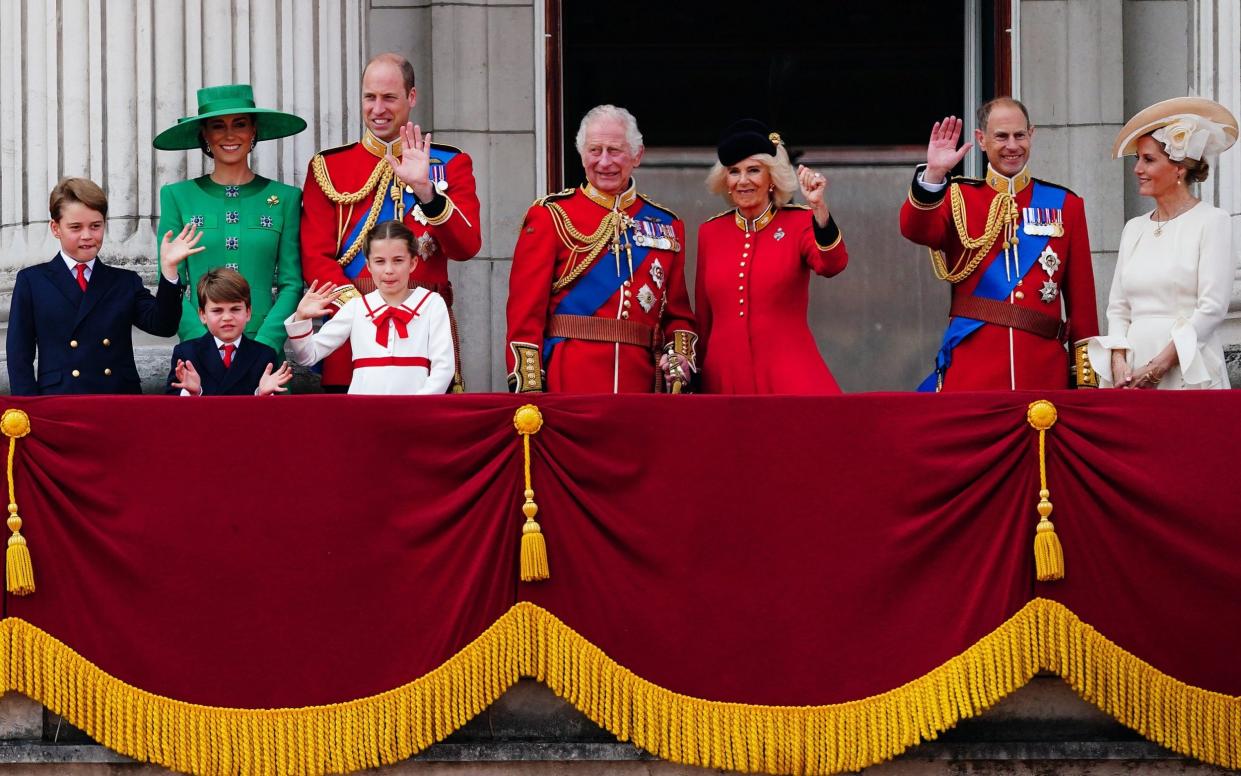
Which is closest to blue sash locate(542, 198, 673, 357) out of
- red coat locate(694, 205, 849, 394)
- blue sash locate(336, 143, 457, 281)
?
red coat locate(694, 205, 849, 394)

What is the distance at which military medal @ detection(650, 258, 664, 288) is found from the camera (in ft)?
25.9

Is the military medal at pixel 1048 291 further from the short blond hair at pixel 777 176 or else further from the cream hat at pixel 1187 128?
the short blond hair at pixel 777 176

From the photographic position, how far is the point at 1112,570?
6.55m

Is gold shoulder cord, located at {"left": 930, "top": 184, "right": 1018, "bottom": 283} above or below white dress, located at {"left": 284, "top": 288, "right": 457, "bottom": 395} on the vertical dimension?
above

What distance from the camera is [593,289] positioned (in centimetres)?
783

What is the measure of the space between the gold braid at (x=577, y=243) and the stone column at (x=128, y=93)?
130 centimetres

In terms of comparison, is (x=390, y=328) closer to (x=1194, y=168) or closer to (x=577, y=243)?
(x=577, y=243)

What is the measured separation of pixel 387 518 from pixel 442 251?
149 centimetres

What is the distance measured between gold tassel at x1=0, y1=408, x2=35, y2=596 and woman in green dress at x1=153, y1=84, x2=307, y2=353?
3.81 feet

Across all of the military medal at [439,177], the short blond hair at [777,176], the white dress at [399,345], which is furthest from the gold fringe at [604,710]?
the short blond hair at [777,176]

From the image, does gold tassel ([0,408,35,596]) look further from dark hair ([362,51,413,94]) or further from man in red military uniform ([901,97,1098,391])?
man in red military uniform ([901,97,1098,391])

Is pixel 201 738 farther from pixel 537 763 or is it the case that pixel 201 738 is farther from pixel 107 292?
pixel 107 292

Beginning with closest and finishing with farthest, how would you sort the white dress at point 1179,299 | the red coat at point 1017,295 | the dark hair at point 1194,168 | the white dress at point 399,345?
the white dress at point 399,345, the white dress at point 1179,299, the dark hair at point 1194,168, the red coat at point 1017,295

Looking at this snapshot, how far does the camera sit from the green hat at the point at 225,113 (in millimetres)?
7949
